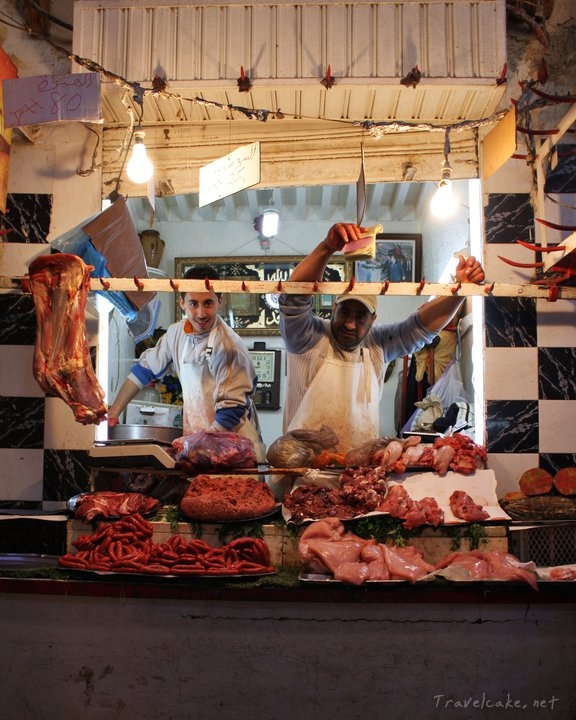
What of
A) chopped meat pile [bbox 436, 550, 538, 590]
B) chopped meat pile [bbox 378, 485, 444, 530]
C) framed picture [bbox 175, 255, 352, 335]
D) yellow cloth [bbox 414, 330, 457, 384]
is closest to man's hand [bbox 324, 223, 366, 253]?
chopped meat pile [bbox 378, 485, 444, 530]

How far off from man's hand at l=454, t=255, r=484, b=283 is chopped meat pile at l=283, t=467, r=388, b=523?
139 centimetres

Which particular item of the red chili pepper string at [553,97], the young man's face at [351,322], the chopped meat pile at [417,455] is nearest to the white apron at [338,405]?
the young man's face at [351,322]

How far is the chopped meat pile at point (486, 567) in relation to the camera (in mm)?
4020

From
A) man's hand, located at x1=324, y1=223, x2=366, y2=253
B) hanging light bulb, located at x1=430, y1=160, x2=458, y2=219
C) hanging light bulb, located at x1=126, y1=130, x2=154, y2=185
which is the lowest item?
man's hand, located at x1=324, y1=223, x2=366, y2=253

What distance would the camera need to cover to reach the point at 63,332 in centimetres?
453

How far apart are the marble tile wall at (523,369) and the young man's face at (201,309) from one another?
2070 millimetres

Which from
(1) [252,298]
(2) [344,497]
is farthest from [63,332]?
(1) [252,298]

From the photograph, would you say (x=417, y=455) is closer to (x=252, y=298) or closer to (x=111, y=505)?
(x=111, y=505)

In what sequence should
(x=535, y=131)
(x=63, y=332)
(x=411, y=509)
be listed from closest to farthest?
(x=411, y=509) → (x=63, y=332) → (x=535, y=131)

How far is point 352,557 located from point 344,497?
0.44 m

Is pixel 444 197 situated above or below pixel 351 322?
above

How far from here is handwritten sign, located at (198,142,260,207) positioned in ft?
15.3

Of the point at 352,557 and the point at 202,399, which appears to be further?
the point at 202,399

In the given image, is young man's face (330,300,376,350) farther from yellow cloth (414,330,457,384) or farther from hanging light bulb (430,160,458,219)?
yellow cloth (414,330,457,384)
